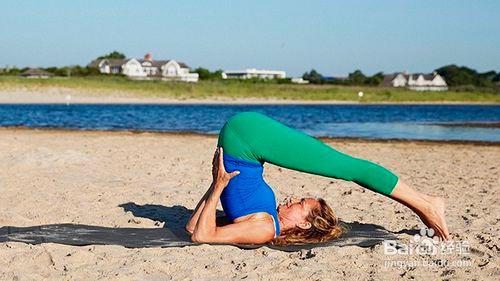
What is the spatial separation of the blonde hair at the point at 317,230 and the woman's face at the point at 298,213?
0.11 ft

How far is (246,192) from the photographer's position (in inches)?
216

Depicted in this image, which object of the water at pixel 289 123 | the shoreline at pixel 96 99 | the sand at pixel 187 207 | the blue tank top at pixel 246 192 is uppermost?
the blue tank top at pixel 246 192

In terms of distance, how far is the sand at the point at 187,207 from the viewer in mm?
4727

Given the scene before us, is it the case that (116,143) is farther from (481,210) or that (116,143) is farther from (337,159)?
(337,159)

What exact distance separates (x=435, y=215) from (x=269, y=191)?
1345 millimetres

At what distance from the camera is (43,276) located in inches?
178

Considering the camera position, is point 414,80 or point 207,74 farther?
point 414,80

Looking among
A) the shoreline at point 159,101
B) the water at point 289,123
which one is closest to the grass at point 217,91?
the shoreline at point 159,101

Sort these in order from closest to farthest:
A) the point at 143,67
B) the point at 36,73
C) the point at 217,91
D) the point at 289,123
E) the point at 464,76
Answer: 1. the point at 289,123
2. the point at 217,91
3. the point at 36,73
4. the point at 143,67
5. the point at 464,76

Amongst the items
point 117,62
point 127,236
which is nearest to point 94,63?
point 117,62

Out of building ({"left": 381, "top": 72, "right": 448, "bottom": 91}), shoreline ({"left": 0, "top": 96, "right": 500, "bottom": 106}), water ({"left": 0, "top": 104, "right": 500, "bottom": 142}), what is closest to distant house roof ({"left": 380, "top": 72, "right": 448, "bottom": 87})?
building ({"left": 381, "top": 72, "right": 448, "bottom": 91})

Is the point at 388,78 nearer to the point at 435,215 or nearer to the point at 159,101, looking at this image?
the point at 159,101

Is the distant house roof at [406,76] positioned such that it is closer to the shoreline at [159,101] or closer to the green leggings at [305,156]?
the shoreline at [159,101]

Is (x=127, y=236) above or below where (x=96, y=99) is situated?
above
